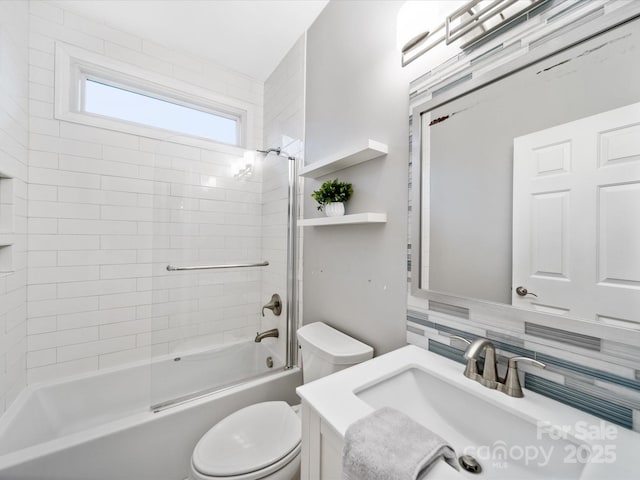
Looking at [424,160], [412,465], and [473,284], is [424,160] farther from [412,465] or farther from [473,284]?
[412,465]

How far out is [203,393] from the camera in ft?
4.92

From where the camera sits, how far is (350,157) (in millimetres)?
1229

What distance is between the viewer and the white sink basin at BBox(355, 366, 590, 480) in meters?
0.57

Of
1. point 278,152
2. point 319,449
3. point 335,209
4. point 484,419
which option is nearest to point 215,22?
point 278,152

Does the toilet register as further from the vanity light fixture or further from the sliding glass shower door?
the vanity light fixture

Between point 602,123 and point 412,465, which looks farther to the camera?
point 602,123

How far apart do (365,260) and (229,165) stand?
124cm

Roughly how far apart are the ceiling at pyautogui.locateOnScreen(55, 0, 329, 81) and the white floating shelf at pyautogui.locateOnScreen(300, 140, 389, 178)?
1055mm

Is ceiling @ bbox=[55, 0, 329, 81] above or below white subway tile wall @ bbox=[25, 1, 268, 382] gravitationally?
above

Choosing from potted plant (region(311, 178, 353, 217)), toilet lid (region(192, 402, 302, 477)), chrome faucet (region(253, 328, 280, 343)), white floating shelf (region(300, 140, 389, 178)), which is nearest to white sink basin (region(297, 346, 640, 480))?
toilet lid (region(192, 402, 302, 477))

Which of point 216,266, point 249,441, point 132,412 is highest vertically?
point 216,266

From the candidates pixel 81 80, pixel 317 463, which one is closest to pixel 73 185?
pixel 81 80

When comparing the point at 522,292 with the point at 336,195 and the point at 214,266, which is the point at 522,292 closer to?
the point at 336,195

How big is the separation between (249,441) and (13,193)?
5.93 feet
